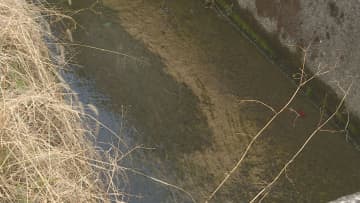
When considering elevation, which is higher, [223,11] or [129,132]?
[223,11]

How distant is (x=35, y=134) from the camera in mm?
2955

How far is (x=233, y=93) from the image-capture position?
15.0ft

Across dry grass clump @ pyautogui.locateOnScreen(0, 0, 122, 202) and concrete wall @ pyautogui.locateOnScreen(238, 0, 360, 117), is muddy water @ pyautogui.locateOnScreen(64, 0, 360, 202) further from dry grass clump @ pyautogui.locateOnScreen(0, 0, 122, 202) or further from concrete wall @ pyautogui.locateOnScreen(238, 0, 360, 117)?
dry grass clump @ pyautogui.locateOnScreen(0, 0, 122, 202)

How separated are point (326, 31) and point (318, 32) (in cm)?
10

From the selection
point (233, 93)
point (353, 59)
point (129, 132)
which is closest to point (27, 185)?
point (129, 132)

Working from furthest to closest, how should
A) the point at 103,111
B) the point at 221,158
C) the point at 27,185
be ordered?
the point at 103,111
the point at 221,158
the point at 27,185

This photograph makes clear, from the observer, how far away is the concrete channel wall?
4.11m

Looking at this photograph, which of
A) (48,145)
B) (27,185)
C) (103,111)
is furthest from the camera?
(103,111)

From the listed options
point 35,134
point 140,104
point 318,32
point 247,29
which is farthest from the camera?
point 247,29

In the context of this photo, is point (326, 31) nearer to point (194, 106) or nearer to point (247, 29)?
point (247, 29)

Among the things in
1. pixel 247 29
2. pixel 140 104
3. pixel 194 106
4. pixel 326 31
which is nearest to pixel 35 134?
pixel 140 104

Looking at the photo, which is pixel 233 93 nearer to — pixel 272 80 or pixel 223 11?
pixel 272 80

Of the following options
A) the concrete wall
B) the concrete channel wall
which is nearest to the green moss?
the concrete channel wall

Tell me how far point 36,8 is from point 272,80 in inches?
81.5
